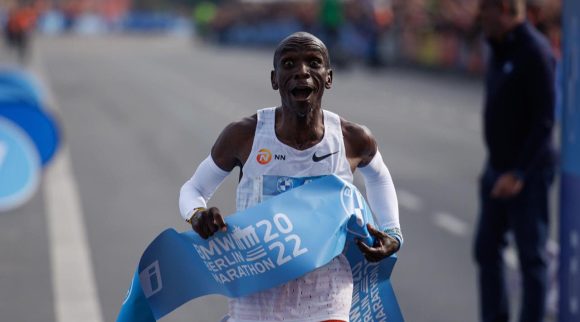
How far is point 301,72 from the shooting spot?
399 cm

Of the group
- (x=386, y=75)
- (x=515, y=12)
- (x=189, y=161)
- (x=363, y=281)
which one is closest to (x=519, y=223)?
(x=515, y=12)

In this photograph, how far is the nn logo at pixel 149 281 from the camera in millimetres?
4352

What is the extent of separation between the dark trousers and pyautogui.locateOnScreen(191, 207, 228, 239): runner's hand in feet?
9.37

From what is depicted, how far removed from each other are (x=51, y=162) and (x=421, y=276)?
7801 mm

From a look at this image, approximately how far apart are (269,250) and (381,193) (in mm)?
502

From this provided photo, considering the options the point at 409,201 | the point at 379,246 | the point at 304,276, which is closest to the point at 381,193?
the point at 379,246

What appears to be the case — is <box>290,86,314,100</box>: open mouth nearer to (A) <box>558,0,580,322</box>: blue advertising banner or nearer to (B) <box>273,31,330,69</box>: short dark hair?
(B) <box>273,31,330,69</box>: short dark hair

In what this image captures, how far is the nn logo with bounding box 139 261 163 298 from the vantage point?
435cm

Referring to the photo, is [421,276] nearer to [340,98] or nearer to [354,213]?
[354,213]

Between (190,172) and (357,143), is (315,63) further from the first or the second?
(190,172)

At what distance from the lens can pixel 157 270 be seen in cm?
434

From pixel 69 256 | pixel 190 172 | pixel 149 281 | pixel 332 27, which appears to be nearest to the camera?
pixel 149 281

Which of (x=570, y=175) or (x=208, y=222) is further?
(x=570, y=175)

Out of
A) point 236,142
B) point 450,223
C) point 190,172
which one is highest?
point 236,142
